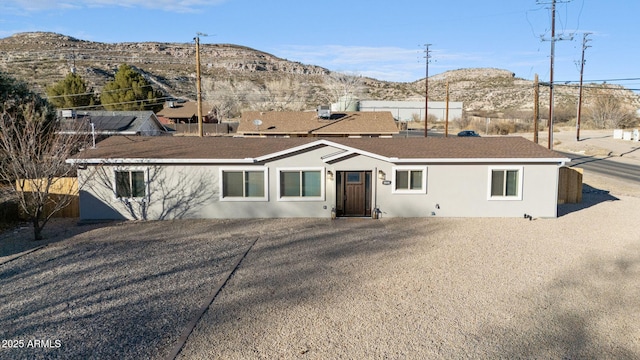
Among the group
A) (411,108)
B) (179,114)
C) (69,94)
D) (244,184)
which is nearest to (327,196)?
(244,184)

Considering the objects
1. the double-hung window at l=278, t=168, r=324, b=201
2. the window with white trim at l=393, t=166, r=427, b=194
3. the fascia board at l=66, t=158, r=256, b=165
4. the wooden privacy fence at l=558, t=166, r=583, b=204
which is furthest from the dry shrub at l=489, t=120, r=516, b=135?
the fascia board at l=66, t=158, r=256, b=165

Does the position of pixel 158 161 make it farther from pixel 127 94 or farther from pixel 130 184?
pixel 127 94

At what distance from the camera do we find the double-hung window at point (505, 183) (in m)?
17.8

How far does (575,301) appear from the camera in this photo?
9641mm

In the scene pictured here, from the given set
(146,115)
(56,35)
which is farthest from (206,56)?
(146,115)

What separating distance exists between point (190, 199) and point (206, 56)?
13114 centimetres

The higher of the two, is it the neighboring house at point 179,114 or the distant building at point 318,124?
the neighboring house at point 179,114

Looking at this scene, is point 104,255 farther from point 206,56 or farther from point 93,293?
point 206,56

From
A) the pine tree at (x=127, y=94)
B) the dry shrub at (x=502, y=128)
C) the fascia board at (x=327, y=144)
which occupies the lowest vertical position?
the fascia board at (x=327, y=144)

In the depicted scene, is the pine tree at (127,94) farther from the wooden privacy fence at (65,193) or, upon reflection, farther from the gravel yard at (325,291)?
the gravel yard at (325,291)

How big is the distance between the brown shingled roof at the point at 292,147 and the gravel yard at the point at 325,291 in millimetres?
2981

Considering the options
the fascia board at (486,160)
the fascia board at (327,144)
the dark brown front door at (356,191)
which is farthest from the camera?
the dark brown front door at (356,191)

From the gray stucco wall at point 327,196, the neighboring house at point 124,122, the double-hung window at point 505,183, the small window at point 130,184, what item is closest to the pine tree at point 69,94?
the neighboring house at point 124,122

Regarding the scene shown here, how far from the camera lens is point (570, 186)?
2083cm
